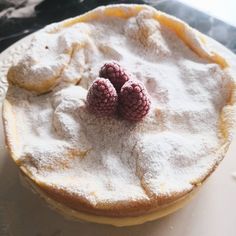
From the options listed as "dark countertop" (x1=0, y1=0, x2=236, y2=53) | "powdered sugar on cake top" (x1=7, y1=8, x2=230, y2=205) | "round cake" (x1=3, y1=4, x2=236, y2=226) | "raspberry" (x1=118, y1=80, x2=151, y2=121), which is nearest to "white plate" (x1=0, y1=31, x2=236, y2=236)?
"round cake" (x1=3, y1=4, x2=236, y2=226)

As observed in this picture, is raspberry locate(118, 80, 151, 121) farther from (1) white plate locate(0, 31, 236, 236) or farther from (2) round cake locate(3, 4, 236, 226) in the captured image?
(1) white plate locate(0, 31, 236, 236)

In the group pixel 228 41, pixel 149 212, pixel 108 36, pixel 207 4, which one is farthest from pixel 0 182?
pixel 207 4

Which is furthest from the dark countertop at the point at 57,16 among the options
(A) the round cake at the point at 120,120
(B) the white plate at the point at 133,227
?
(B) the white plate at the point at 133,227

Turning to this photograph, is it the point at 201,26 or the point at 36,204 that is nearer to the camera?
the point at 36,204

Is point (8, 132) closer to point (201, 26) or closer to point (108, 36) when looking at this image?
point (108, 36)

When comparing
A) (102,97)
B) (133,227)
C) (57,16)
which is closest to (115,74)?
(102,97)

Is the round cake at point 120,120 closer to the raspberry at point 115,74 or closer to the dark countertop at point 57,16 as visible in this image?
the raspberry at point 115,74
